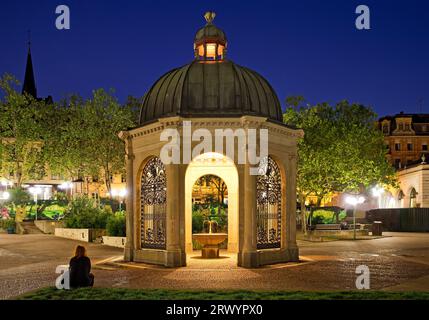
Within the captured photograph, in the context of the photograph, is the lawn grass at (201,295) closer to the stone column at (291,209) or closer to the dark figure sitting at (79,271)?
the dark figure sitting at (79,271)

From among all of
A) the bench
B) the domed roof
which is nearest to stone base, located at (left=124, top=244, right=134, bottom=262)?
the domed roof

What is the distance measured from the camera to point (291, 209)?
969 inches

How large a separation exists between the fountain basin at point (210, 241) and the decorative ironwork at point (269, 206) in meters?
1.93

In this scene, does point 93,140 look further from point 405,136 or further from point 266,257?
point 405,136

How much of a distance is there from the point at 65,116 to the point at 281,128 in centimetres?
5127

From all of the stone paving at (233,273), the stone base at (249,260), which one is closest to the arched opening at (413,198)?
the stone paving at (233,273)

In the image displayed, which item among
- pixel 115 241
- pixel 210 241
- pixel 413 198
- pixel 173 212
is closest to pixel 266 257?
pixel 210 241

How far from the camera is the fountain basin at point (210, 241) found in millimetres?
24656

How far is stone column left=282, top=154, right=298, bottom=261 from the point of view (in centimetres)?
2431

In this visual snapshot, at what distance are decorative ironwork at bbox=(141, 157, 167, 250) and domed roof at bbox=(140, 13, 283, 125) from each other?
212cm

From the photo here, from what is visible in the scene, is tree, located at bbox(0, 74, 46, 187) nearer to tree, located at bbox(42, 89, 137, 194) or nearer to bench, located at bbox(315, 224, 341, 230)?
tree, located at bbox(42, 89, 137, 194)
